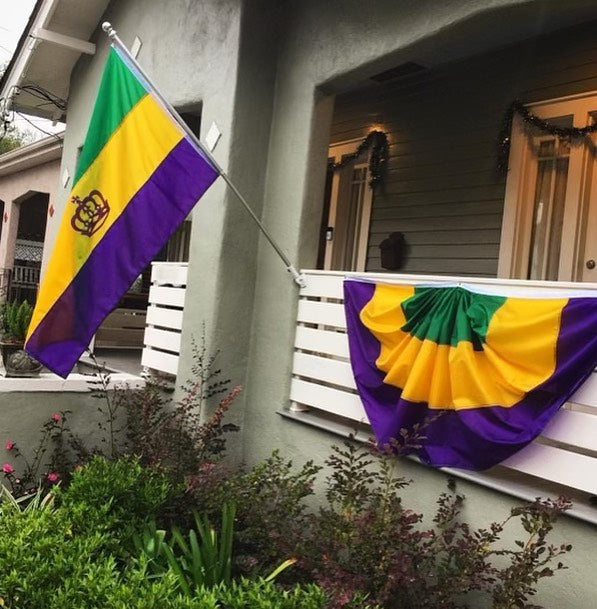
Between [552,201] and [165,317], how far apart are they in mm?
3228

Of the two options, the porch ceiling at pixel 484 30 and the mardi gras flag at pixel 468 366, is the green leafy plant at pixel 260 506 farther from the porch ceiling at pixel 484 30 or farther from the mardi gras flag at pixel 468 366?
the porch ceiling at pixel 484 30

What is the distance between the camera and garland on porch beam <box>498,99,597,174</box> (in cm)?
493

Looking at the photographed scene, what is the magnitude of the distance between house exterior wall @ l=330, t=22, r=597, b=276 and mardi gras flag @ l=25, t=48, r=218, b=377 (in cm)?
268

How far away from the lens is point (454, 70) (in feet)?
19.5

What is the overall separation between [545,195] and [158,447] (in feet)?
11.3

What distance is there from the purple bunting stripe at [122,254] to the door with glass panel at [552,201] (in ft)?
8.56

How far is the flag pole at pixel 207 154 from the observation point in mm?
3914

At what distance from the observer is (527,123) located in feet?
17.4

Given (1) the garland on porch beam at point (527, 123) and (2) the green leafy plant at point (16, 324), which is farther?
(2) the green leafy plant at point (16, 324)

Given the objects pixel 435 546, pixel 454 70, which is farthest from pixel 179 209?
pixel 454 70

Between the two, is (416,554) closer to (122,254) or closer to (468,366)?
(468,366)

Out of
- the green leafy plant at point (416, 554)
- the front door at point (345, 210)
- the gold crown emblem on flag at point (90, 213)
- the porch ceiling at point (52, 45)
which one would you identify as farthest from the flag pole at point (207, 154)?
the porch ceiling at point (52, 45)

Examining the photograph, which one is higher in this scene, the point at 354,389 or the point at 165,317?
the point at 165,317

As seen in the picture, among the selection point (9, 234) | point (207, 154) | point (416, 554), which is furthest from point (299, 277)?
point (9, 234)
